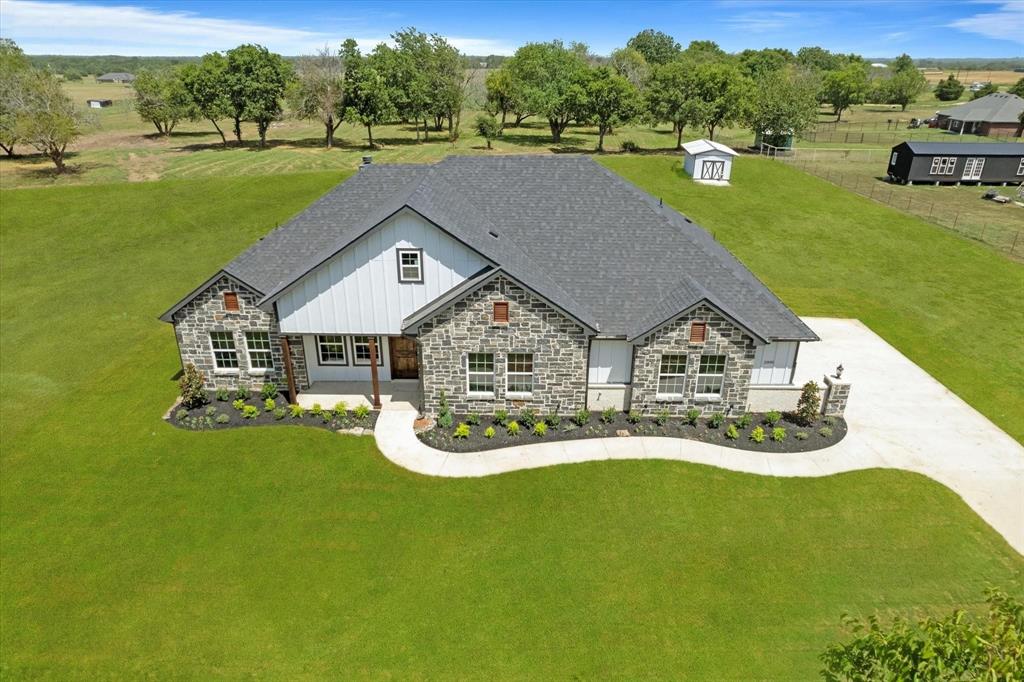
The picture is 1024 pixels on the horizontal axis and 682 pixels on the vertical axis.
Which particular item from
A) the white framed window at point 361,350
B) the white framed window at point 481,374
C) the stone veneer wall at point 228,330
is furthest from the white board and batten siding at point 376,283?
the white framed window at point 481,374

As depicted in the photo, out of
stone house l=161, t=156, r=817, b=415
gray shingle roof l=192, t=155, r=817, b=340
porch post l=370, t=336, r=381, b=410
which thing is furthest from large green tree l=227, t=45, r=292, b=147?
porch post l=370, t=336, r=381, b=410

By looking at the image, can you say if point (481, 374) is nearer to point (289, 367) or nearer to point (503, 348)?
point (503, 348)

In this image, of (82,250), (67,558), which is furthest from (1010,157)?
(82,250)

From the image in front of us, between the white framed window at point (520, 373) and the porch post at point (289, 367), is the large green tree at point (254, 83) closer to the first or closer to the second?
the porch post at point (289, 367)

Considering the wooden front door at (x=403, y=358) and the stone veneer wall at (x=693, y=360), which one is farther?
the wooden front door at (x=403, y=358)

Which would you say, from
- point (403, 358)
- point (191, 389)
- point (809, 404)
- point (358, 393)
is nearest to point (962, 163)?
point (809, 404)
